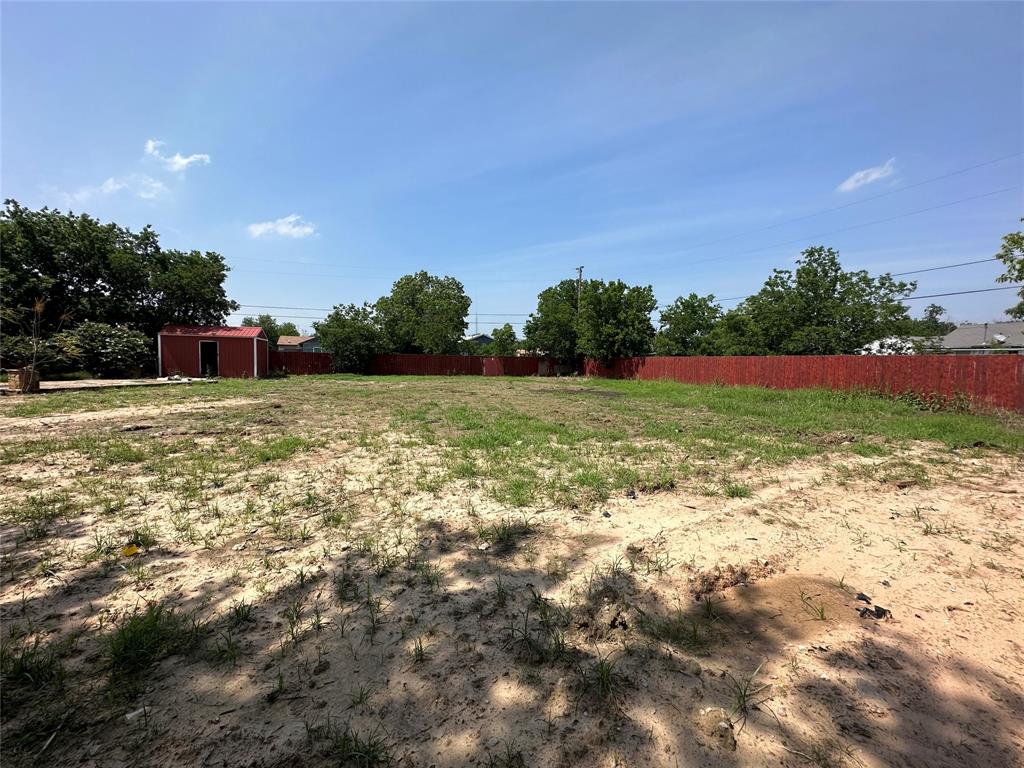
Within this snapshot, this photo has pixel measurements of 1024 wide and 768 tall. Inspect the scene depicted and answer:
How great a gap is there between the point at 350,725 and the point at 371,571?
3.95 feet

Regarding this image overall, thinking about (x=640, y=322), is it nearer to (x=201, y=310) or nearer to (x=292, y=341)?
(x=201, y=310)

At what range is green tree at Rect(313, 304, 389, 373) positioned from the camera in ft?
100

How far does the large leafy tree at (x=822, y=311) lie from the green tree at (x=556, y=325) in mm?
13690

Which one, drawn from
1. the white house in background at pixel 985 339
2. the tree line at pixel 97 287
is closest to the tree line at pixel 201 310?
the tree line at pixel 97 287

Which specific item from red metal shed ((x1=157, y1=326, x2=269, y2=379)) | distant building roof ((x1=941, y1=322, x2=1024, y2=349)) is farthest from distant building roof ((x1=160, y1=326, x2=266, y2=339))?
distant building roof ((x1=941, y1=322, x2=1024, y2=349))

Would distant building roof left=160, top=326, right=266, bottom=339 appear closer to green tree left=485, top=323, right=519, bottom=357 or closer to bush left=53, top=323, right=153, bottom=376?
bush left=53, top=323, right=153, bottom=376

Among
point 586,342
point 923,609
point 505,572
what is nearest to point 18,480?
point 505,572

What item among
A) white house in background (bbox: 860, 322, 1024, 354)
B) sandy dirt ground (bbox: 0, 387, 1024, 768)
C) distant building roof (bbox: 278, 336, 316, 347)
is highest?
distant building roof (bbox: 278, 336, 316, 347)

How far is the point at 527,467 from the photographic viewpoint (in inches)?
208

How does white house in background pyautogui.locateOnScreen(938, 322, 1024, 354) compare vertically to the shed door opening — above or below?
above

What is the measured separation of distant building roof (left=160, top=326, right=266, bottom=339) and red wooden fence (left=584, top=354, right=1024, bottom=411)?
23.5 metres

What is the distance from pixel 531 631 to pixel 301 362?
31.1m

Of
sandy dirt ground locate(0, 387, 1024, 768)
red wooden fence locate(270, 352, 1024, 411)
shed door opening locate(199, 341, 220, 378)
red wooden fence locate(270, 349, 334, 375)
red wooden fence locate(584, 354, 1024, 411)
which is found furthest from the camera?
red wooden fence locate(270, 349, 334, 375)

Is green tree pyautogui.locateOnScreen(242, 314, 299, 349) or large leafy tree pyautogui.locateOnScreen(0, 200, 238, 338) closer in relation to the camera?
large leafy tree pyautogui.locateOnScreen(0, 200, 238, 338)
